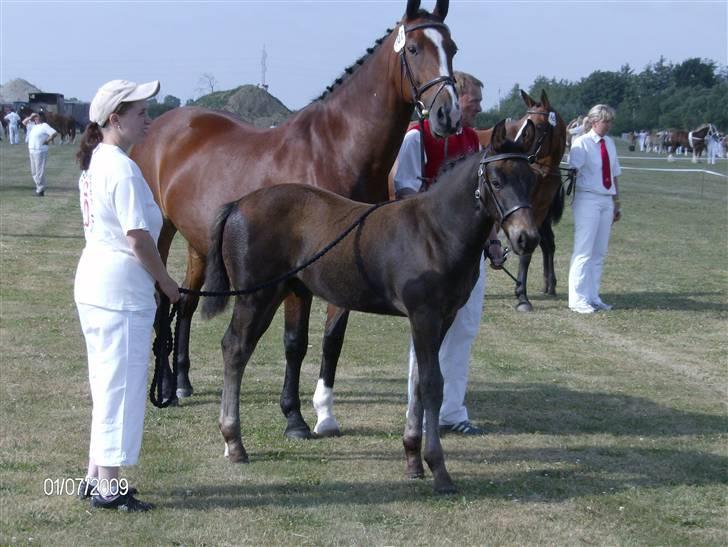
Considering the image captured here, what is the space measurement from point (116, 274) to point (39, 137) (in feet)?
66.0

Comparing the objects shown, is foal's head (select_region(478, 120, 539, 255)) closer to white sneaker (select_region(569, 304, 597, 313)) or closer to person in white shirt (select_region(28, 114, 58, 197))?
white sneaker (select_region(569, 304, 597, 313))

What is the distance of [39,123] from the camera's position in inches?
987

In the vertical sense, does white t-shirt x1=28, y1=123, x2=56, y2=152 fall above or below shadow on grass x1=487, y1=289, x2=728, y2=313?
above

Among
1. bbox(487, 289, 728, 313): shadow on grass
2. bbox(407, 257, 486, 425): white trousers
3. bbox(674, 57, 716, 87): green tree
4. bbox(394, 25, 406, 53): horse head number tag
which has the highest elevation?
bbox(674, 57, 716, 87): green tree

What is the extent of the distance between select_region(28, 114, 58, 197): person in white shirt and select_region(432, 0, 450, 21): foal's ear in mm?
19011

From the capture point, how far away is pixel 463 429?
691cm

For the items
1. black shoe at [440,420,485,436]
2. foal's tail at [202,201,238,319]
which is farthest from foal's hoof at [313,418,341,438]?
foal's tail at [202,201,238,319]

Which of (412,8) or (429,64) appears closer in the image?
(429,64)

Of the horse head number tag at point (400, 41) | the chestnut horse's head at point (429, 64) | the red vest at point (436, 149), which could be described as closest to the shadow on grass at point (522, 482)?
the red vest at point (436, 149)

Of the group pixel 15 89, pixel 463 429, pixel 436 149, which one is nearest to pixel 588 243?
pixel 463 429

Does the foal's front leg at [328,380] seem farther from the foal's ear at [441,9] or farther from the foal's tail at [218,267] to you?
the foal's ear at [441,9]

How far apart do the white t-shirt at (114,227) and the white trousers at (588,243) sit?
814cm

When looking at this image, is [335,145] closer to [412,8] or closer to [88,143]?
[412,8]

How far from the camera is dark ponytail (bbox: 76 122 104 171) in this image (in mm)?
4906
